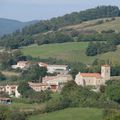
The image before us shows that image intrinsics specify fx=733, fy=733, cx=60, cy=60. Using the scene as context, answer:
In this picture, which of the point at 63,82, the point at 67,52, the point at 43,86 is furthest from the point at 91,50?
the point at 43,86

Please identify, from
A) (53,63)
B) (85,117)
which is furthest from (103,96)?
(53,63)

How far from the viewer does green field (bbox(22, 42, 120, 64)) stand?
245 feet

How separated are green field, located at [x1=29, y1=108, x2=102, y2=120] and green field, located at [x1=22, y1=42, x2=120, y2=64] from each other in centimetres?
2755

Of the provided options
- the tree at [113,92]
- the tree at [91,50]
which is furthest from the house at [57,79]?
the tree at [91,50]

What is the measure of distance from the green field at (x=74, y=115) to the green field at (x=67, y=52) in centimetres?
2755

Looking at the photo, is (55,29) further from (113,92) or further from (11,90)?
(113,92)

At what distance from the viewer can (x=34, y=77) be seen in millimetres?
64438

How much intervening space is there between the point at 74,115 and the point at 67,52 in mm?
37648

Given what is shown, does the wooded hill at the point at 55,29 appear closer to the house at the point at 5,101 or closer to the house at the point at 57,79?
the house at the point at 57,79

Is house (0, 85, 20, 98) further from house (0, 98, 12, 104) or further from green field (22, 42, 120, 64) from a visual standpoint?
green field (22, 42, 120, 64)

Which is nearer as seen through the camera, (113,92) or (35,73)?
(113,92)

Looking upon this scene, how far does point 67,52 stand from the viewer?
260ft

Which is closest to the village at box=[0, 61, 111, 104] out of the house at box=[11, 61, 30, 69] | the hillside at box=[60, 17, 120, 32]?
the house at box=[11, 61, 30, 69]

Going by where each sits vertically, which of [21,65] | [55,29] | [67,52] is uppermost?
[55,29]
